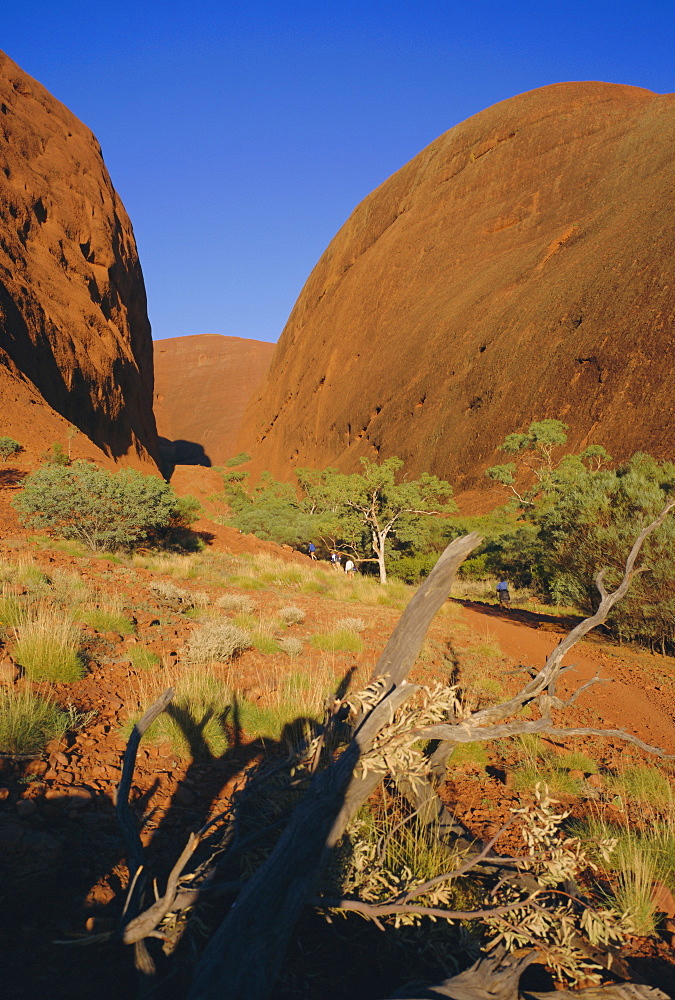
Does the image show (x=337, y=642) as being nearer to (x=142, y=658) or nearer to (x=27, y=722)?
(x=142, y=658)

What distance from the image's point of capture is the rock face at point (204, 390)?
292 feet

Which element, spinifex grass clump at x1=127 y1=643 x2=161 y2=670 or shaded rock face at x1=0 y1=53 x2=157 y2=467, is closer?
spinifex grass clump at x1=127 y1=643 x2=161 y2=670

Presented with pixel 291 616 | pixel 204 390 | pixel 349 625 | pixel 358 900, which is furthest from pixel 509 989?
pixel 204 390

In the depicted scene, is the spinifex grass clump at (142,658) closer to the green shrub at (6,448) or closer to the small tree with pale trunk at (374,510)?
the small tree with pale trunk at (374,510)

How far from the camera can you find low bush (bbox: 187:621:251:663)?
539 cm

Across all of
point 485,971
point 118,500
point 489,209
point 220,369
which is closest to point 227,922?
point 485,971

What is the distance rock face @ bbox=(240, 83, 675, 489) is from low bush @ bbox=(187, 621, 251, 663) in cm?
2476

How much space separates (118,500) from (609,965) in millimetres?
12006

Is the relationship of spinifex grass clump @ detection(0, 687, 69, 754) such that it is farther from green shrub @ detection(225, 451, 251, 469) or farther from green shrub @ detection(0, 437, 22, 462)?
green shrub @ detection(225, 451, 251, 469)

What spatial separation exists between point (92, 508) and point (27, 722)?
29.6ft

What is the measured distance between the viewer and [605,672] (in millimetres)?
7156

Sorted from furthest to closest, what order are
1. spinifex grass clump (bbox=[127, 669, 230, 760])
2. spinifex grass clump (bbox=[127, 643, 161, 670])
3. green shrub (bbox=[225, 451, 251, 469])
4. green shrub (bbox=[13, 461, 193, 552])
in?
green shrub (bbox=[225, 451, 251, 469]) → green shrub (bbox=[13, 461, 193, 552]) → spinifex grass clump (bbox=[127, 643, 161, 670]) → spinifex grass clump (bbox=[127, 669, 230, 760])

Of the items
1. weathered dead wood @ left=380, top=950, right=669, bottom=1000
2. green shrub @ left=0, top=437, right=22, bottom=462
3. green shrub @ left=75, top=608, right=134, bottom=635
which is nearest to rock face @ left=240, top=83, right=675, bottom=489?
green shrub @ left=0, top=437, right=22, bottom=462

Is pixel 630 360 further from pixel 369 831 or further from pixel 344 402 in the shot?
pixel 369 831
